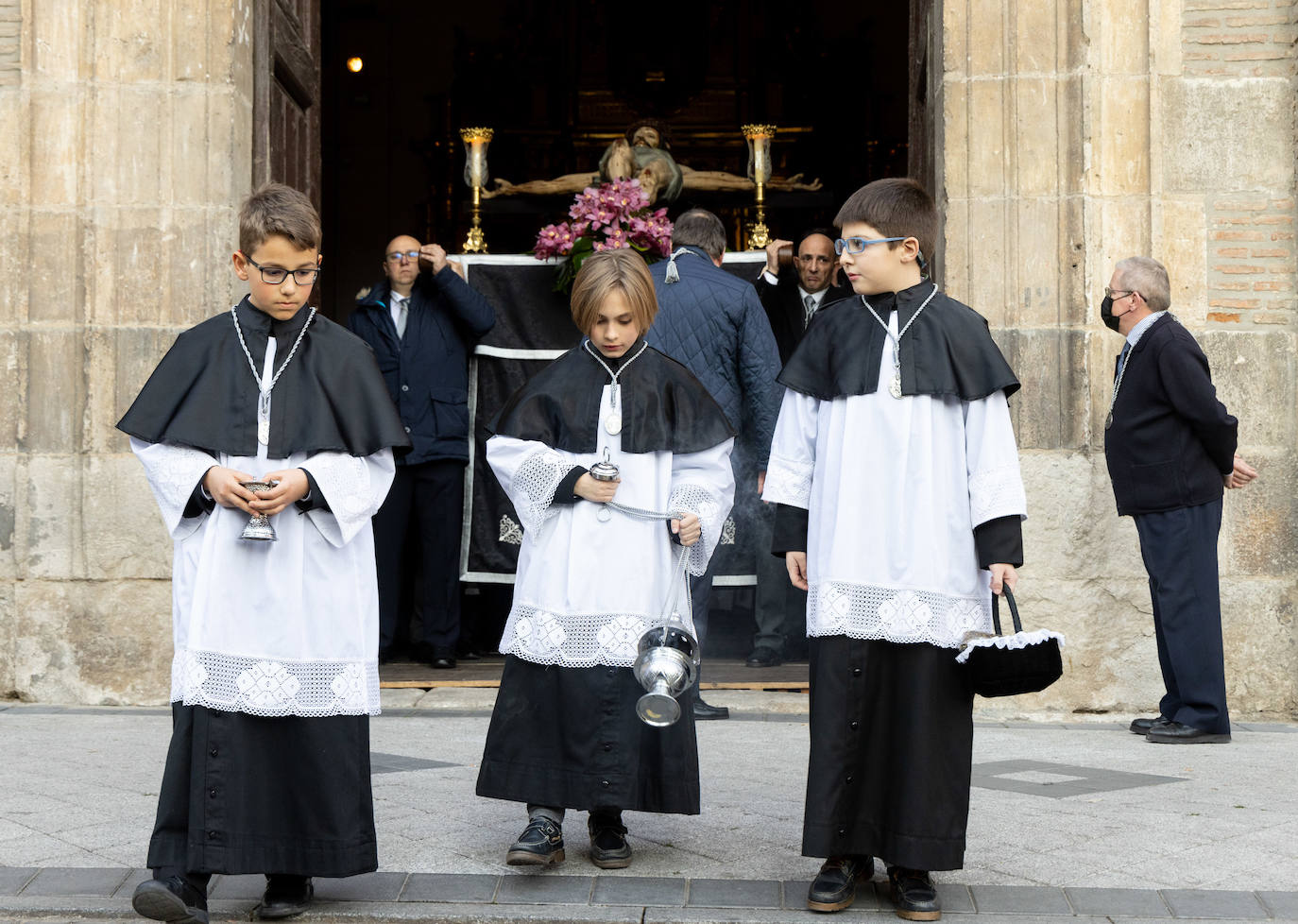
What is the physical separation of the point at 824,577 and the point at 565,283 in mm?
4433

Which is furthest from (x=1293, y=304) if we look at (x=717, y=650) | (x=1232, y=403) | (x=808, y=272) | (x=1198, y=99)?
(x=717, y=650)

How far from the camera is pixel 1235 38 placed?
290 inches

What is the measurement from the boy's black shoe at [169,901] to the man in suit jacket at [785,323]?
4338 mm

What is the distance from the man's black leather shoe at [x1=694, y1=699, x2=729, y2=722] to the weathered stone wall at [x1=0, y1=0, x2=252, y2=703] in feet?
8.08

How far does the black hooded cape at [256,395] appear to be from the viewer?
4074 mm

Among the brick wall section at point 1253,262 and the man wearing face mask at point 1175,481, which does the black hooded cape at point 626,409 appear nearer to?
the man wearing face mask at point 1175,481

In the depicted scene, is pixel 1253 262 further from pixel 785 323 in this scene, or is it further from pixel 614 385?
pixel 614 385

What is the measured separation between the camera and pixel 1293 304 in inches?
288

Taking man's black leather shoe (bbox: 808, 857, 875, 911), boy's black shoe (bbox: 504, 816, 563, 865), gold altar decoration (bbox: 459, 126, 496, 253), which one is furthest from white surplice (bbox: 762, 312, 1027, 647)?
gold altar decoration (bbox: 459, 126, 496, 253)

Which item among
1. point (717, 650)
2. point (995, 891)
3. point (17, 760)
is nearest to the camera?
point (995, 891)

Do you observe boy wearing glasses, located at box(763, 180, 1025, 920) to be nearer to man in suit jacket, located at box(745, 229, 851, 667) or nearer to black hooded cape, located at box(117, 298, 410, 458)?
black hooded cape, located at box(117, 298, 410, 458)

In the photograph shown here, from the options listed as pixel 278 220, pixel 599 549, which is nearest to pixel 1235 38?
pixel 599 549

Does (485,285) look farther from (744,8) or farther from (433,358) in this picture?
(744,8)

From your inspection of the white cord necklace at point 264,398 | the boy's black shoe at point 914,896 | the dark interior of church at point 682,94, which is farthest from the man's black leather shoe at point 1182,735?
the dark interior of church at point 682,94
